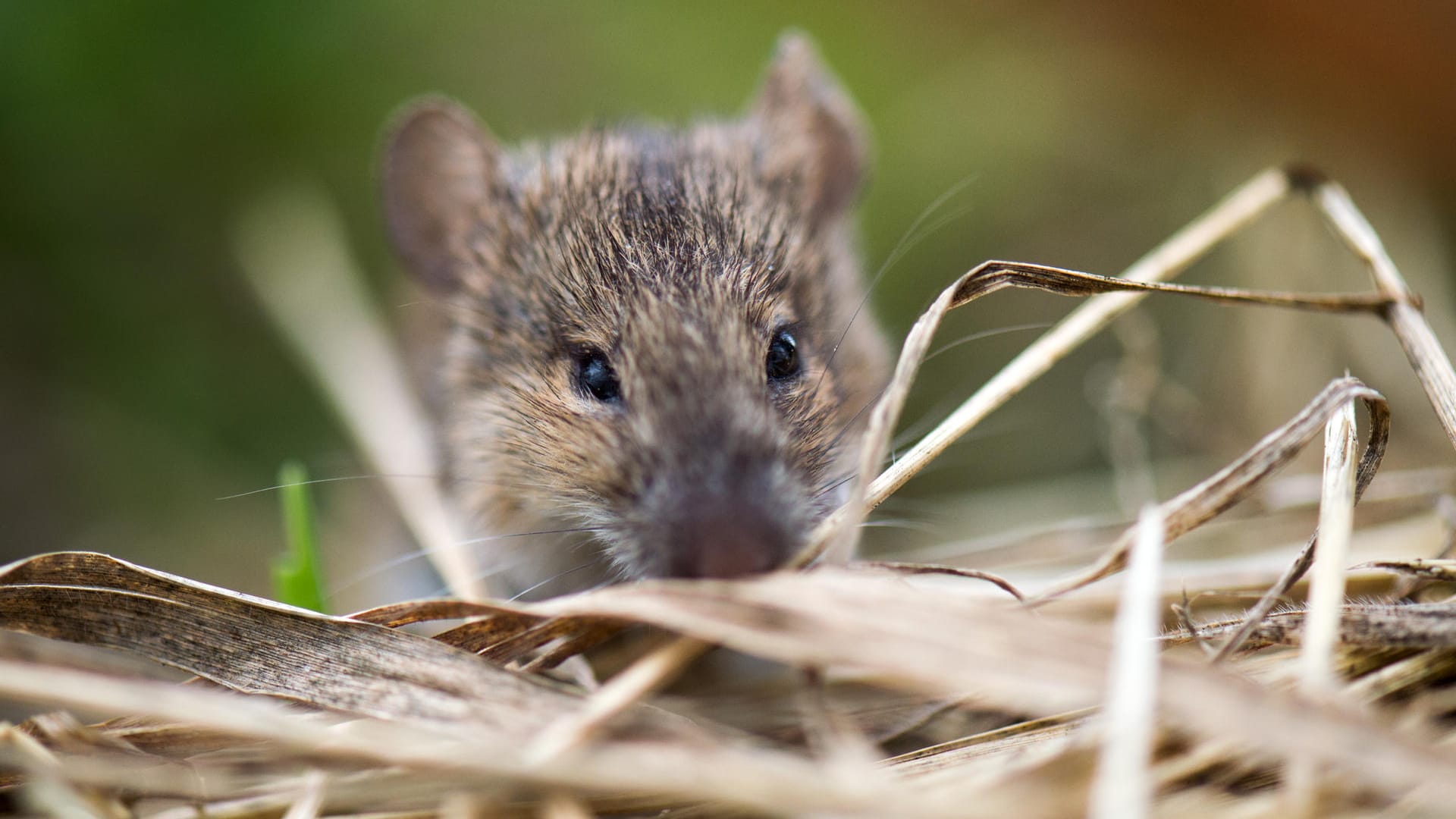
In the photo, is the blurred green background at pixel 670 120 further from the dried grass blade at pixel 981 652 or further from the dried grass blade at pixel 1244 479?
the dried grass blade at pixel 981 652

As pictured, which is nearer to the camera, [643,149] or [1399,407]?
[643,149]

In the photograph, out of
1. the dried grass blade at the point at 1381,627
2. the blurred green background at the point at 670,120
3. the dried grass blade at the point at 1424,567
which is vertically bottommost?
the dried grass blade at the point at 1381,627

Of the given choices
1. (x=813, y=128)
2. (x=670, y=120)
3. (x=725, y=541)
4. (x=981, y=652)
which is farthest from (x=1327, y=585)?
(x=670, y=120)

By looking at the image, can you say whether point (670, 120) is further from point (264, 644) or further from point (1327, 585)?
point (1327, 585)

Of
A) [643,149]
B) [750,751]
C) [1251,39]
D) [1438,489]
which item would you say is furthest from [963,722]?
[1251,39]

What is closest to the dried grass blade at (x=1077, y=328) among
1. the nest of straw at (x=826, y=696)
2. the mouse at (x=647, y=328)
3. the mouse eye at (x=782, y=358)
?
the nest of straw at (x=826, y=696)

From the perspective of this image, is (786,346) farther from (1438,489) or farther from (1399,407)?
(1399,407)
